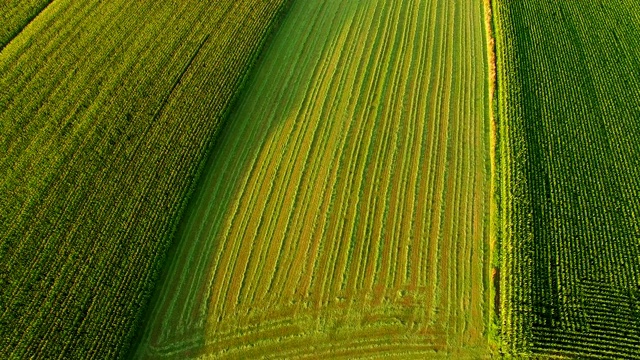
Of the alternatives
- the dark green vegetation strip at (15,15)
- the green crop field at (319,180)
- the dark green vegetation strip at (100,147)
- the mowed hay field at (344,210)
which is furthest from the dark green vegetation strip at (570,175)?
the dark green vegetation strip at (15,15)

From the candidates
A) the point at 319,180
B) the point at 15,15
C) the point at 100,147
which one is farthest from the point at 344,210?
the point at 15,15

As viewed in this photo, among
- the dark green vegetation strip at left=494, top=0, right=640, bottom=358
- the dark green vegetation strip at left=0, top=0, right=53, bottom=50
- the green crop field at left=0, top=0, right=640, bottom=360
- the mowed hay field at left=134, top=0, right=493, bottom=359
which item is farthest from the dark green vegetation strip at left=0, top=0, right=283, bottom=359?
the dark green vegetation strip at left=494, top=0, right=640, bottom=358

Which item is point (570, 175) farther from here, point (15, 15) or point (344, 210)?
point (15, 15)

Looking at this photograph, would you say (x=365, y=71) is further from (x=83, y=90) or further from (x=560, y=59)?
(x=83, y=90)

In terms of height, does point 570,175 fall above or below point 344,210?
above

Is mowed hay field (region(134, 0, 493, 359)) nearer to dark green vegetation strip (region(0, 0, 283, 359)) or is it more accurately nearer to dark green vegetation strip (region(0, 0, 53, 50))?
dark green vegetation strip (region(0, 0, 283, 359))

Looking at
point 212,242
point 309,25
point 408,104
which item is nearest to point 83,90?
point 212,242

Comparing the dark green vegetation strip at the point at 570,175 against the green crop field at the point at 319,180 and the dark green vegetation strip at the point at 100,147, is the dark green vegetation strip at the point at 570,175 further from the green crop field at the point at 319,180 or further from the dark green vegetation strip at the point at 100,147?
the dark green vegetation strip at the point at 100,147
